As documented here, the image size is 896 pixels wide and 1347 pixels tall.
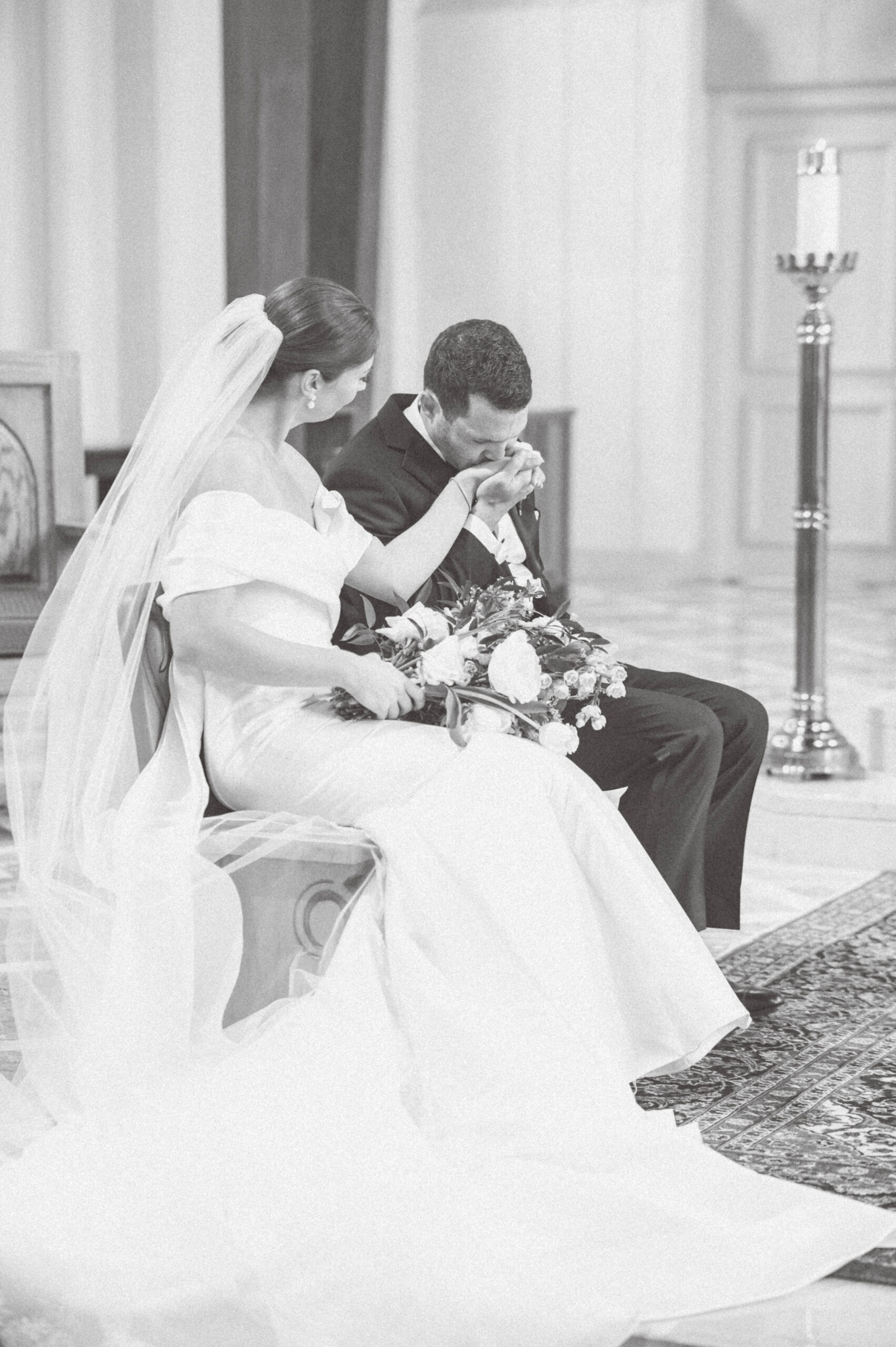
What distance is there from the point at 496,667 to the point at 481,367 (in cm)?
61

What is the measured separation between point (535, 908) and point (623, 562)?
26.6ft

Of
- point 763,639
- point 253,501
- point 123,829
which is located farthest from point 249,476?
point 763,639

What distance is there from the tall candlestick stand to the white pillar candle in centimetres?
3

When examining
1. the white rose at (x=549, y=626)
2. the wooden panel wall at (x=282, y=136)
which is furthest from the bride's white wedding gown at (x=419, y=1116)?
the wooden panel wall at (x=282, y=136)

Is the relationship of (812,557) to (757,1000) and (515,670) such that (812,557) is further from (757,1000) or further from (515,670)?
(515,670)

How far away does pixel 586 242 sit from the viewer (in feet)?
34.5

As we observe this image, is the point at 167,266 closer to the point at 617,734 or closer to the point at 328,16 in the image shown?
the point at 328,16

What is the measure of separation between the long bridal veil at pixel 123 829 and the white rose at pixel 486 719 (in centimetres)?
31

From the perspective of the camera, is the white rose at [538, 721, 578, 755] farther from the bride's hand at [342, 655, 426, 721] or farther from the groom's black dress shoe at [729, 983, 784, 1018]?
the groom's black dress shoe at [729, 983, 784, 1018]

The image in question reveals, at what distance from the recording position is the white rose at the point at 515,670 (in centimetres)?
299

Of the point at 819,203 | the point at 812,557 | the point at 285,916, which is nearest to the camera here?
the point at 285,916

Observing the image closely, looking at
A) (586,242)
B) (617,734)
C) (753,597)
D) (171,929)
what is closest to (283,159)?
(586,242)

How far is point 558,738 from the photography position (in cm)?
304

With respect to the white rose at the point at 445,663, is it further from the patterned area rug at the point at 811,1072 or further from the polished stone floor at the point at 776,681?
the polished stone floor at the point at 776,681
